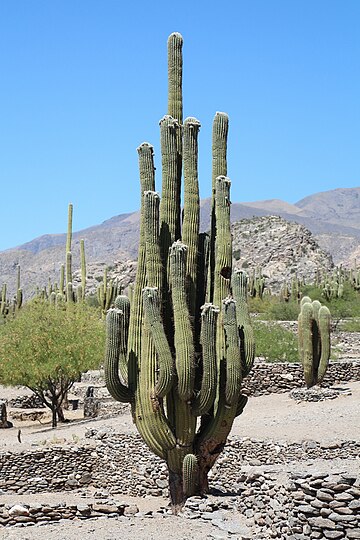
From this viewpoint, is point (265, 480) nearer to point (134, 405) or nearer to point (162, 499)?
point (134, 405)

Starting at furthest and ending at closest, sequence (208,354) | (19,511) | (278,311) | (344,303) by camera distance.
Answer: (344,303) → (278,311) → (208,354) → (19,511)

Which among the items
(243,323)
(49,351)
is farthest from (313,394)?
(243,323)

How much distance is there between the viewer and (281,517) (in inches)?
399

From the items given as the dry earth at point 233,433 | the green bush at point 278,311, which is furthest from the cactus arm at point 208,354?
the green bush at point 278,311

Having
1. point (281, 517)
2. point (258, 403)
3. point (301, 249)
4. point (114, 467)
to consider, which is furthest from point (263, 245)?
point (281, 517)

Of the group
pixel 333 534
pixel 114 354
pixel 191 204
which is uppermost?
pixel 191 204

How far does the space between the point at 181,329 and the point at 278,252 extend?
72453mm

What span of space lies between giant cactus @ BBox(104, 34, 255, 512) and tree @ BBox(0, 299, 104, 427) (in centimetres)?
1016

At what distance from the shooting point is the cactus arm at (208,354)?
12.2 metres

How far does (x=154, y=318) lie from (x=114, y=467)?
588cm

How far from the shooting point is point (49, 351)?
23.2 metres

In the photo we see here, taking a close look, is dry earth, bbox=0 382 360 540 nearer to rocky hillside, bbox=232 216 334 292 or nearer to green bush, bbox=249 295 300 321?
green bush, bbox=249 295 300 321

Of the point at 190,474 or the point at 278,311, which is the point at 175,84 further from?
the point at 278,311

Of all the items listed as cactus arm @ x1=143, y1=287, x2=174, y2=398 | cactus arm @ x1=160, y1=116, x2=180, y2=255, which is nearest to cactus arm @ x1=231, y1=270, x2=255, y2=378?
cactus arm @ x1=160, y1=116, x2=180, y2=255
